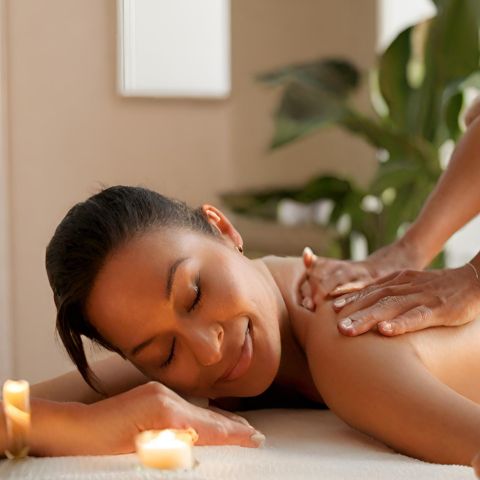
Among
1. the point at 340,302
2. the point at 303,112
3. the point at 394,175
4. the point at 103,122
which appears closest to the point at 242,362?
the point at 340,302

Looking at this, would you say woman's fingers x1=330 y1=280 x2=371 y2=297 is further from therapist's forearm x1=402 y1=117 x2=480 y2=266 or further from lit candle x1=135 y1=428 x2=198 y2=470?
lit candle x1=135 y1=428 x2=198 y2=470

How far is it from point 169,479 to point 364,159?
3.17 metres

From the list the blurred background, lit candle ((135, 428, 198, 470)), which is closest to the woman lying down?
lit candle ((135, 428, 198, 470))

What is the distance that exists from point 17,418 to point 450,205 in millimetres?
999

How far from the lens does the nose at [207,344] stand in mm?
1522

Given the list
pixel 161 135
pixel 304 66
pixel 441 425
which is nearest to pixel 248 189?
pixel 161 135

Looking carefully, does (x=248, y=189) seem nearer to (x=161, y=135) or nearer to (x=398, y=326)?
(x=161, y=135)

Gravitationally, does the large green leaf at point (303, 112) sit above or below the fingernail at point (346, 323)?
above

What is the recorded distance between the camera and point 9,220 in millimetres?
4152

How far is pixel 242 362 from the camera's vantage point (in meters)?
1.59

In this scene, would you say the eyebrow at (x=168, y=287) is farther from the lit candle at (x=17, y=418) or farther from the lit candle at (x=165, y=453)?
the lit candle at (x=165, y=453)

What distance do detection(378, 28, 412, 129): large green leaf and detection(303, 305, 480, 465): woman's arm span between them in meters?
2.06

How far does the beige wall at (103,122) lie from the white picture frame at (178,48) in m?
0.05

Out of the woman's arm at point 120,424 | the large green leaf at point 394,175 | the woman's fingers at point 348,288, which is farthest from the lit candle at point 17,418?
the large green leaf at point 394,175
